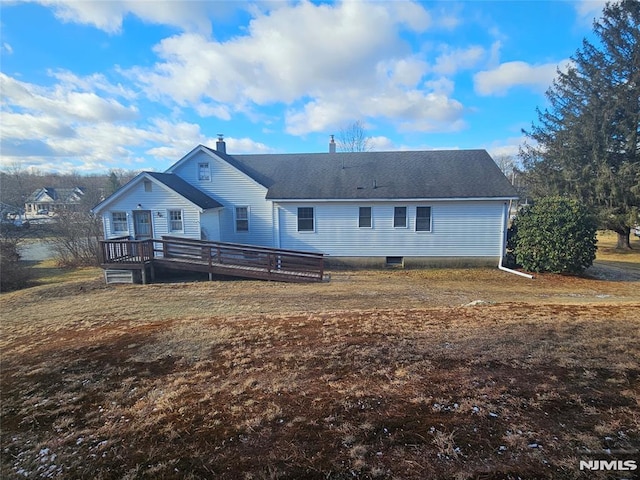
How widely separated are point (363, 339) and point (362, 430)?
7.74 feet

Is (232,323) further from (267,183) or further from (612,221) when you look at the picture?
(612,221)

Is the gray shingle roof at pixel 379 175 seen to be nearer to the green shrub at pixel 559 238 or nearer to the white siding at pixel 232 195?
the white siding at pixel 232 195

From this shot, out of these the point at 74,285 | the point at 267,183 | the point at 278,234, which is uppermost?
the point at 267,183

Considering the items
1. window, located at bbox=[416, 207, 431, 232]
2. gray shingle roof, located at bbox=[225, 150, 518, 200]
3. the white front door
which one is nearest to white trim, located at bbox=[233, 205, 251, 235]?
gray shingle roof, located at bbox=[225, 150, 518, 200]

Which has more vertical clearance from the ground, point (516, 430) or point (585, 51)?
point (585, 51)

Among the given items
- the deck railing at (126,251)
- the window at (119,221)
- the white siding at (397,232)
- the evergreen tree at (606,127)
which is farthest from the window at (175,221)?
the evergreen tree at (606,127)

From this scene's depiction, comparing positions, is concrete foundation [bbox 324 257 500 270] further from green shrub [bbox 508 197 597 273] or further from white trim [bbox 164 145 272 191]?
white trim [bbox 164 145 272 191]

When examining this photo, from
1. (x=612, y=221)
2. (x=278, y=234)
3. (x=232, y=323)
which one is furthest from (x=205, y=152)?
(x=612, y=221)

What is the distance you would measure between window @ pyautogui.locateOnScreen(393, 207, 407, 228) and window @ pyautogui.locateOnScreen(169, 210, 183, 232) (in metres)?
10.1

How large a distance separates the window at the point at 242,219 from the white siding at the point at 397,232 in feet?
6.60

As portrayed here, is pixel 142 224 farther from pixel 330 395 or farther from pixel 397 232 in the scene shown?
pixel 330 395

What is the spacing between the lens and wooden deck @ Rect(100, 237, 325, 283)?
13.0m

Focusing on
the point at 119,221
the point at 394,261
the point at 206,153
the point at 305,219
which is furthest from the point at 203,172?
the point at 394,261

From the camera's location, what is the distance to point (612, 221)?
2017 cm
